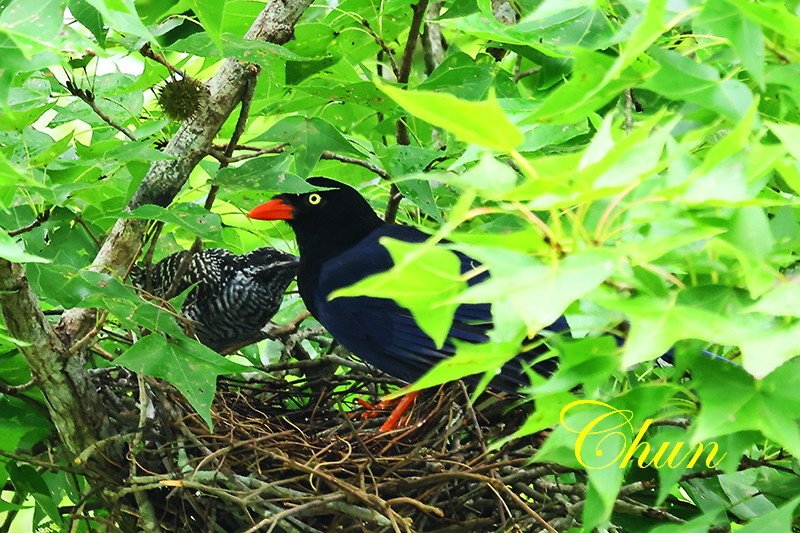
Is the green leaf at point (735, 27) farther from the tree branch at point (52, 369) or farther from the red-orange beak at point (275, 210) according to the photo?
the red-orange beak at point (275, 210)

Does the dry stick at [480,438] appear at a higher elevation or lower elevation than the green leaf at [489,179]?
lower

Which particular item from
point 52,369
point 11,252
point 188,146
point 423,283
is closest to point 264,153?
point 188,146

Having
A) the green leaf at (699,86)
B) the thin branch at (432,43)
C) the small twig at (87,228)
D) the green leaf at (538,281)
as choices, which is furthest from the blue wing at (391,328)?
the green leaf at (538,281)

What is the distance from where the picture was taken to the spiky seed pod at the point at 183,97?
7.72 ft

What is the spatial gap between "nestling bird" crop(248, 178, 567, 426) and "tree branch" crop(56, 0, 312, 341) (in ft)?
1.31

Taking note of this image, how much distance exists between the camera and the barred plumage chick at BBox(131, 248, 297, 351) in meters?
3.07

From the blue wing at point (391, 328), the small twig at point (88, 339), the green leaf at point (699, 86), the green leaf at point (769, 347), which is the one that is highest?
the green leaf at point (699, 86)

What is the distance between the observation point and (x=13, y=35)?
125 centimetres

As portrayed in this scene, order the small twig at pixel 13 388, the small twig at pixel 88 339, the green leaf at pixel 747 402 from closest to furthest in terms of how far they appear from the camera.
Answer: the green leaf at pixel 747 402
the small twig at pixel 88 339
the small twig at pixel 13 388

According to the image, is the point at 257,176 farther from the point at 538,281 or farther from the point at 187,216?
the point at 538,281

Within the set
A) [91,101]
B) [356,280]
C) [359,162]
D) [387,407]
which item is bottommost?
[387,407]

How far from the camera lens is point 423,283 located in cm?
105

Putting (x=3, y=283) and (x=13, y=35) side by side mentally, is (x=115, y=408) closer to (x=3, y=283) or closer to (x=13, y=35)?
(x=3, y=283)

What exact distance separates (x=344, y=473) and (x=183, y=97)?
0.92 metres
